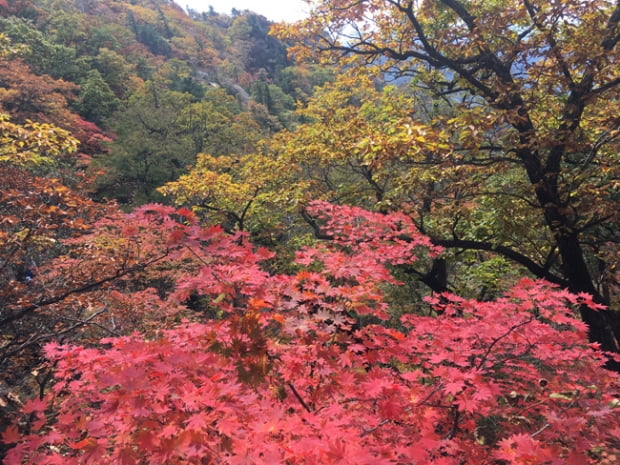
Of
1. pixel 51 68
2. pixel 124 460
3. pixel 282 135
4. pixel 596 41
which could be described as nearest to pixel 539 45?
pixel 596 41

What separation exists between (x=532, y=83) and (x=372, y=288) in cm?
377

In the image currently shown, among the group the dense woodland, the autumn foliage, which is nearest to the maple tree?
the dense woodland

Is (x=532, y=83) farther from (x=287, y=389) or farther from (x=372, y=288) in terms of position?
(x=287, y=389)

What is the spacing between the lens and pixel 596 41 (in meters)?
4.43

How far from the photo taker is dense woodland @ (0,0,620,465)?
2.30 meters

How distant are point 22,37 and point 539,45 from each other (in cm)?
2995

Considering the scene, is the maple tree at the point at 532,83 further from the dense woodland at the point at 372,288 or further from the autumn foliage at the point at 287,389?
the autumn foliage at the point at 287,389

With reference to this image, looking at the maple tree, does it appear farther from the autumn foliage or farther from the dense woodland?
the autumn foliage

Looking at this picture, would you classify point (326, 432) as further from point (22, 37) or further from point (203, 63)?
point (203, 63)

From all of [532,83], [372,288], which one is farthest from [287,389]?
[532,83]

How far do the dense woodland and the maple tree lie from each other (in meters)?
0.04

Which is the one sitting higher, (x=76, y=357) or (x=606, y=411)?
(x=606, y=411)

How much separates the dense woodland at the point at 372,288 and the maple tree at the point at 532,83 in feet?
0.14

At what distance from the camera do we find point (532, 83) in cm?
464
